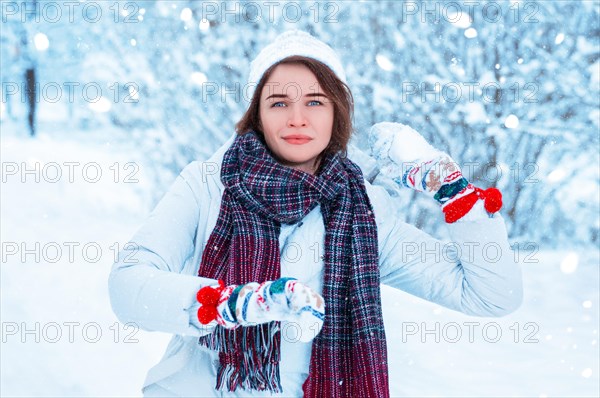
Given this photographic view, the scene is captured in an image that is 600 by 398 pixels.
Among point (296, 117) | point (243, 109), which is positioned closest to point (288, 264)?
point (296, 117)

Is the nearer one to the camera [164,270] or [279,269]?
[164,270]

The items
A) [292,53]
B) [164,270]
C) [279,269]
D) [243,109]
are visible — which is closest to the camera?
[164,270]

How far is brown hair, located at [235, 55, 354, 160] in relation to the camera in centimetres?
180

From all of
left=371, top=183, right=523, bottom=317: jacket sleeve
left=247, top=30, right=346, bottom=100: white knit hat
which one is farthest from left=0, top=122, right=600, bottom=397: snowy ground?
left=247, top=30, right=346, bottom=100: white knit hat

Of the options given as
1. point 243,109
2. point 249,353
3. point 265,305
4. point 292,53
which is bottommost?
point 249,353

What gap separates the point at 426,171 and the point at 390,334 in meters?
1.75

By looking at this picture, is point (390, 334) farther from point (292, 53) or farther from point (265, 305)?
point (265, 305)

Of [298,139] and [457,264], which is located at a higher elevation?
[298,139]

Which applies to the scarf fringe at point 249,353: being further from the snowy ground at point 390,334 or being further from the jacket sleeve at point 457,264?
the snowy ground at point 390,334

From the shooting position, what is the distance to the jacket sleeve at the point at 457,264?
169cm

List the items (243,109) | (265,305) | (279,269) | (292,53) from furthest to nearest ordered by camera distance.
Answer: (243,109)
(292,53)
(279,269)
(265,305)

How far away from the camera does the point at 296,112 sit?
1.75 m

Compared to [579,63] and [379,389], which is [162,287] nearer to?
[379,389]

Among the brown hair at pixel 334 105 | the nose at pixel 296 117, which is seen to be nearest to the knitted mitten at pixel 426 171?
the brown hair at pixel 334 105
